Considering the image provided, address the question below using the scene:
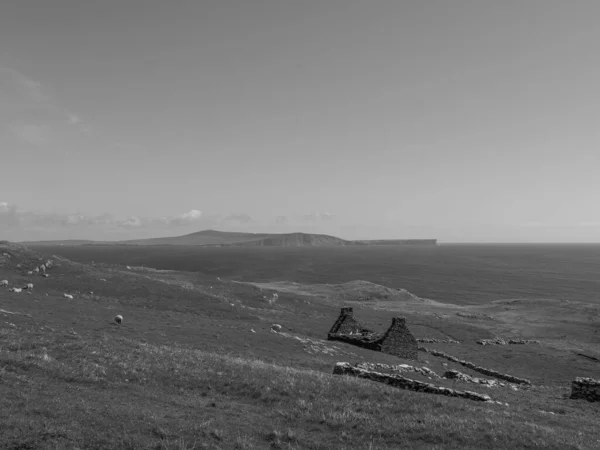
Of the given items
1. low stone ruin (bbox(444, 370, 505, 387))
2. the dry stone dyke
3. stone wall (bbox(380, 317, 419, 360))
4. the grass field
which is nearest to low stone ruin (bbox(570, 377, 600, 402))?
the grass field

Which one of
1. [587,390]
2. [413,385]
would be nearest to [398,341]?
[587,390]

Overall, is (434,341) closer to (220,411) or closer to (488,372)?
(488,372)

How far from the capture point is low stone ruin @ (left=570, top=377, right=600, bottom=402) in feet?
70.9

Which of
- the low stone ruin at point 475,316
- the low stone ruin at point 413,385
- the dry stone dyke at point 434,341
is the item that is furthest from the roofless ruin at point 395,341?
the low stone ruin at point 475,316

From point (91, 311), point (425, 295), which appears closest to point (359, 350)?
point (91, 311)

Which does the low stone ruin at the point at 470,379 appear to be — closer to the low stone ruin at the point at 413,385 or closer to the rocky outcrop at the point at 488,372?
the rocky outcrop at the point at 488,372

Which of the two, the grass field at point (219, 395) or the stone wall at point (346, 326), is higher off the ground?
the grass field at point (219, 395)

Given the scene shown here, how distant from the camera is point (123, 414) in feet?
37.6

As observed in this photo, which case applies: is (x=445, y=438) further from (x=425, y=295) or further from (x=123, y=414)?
(x=425, y=295)

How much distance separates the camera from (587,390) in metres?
22.0

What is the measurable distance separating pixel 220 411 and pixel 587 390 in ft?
71.9

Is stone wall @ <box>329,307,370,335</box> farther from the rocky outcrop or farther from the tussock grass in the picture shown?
the tussock grass

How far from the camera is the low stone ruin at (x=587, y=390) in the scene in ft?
70.9

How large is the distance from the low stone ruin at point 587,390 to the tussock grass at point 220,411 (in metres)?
4.50
